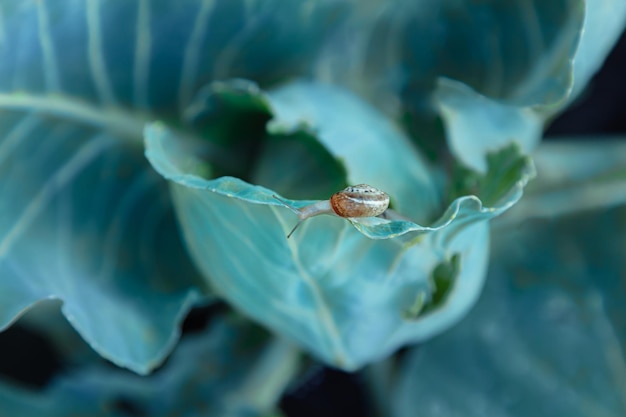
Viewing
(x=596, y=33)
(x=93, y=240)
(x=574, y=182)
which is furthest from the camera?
(x=574, y=182)

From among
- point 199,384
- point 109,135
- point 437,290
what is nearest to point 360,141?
point 437,290

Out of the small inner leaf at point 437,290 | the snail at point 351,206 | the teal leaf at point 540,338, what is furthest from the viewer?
the teal leaf at point 540,338

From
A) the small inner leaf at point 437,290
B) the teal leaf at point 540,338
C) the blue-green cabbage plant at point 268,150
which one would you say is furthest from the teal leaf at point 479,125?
the teal leaf at point 540,338

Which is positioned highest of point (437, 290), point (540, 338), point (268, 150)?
point (268, 150)

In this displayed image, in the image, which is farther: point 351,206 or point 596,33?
point 596,33

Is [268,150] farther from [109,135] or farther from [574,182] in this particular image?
[574,182]

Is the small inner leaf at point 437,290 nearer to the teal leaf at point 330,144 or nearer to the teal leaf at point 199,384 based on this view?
the teal leaf at point 330,144

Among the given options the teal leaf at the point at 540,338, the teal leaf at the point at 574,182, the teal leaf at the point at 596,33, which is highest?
the teal leaf at the point at 596,33

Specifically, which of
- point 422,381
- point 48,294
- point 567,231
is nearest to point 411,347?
point 422,381

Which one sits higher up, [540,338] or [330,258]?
[330,258]
